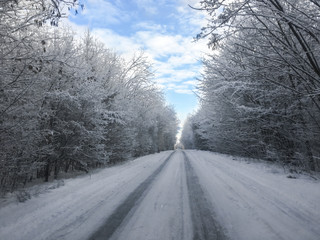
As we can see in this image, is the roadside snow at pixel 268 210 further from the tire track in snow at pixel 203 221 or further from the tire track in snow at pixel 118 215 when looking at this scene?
the tire track in snow at pixel 118 215

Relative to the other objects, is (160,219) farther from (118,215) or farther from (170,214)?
(118,215)

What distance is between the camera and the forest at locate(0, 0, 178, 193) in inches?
198

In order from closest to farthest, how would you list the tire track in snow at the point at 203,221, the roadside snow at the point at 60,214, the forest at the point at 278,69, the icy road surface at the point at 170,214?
1. the tire track in snow at the point at 203,221
2. the icy road surface at the point at 170,214
3. the roadside snow at the point at 60,214
4. the forest at the point at 278,69

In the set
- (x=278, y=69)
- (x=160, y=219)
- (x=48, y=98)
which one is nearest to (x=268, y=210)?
(x=160, y=219)

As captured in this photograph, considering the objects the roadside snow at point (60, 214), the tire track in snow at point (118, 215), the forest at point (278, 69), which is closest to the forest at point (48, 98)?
the roadside snow at point (60, 214)

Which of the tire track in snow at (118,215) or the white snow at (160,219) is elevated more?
the white snow at (160,219)

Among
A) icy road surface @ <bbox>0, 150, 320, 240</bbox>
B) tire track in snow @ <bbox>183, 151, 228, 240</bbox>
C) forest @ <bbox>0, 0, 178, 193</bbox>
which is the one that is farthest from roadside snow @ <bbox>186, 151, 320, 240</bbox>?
forest @ <bbox>0, 0, 178, 193</bbox>

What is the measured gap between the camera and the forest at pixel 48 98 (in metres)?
5.04

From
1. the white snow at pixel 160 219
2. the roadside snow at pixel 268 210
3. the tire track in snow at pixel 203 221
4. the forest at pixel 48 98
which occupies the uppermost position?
the forest at pixel 48 98

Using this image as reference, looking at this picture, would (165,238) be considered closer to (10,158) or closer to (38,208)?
(38,208)

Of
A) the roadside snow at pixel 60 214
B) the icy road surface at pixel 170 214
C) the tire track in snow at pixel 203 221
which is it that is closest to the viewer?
the tire track in snow at pixel 203 221

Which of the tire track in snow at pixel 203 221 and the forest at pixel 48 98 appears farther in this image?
the forest at pixel 48 98

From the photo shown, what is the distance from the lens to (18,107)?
5.75m

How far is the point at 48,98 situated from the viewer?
8.56 metres
